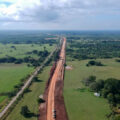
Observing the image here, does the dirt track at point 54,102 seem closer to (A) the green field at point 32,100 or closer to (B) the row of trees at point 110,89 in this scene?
(A) the green field at point 32,100

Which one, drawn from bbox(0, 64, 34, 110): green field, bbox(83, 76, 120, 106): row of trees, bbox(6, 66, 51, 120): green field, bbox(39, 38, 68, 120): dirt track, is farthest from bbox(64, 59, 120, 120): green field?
bbox(0, 64, 34, 110): green field

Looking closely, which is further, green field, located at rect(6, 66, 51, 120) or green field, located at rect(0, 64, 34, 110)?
green field, located at rect(0, 64, 34, 110)

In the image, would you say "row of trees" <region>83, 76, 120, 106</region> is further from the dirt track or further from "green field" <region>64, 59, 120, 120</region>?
the dirt track

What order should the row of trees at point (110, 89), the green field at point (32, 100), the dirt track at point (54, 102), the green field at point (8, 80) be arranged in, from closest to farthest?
the dirt track at point (54, 102) → the green field at point (32, 100) → the row of trees at point (110, 89) → the green field at point (8, 80)

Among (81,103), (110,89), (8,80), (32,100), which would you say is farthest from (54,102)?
(8,80)

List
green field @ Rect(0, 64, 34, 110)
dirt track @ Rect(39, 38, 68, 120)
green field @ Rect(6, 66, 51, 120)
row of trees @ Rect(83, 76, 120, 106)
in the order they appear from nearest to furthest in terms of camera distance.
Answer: dirt track @ Rect(39, 38, 68, 120) < green field @ Rect(6, 66, 51, 120) < row of trees @ Rect(83, 76, 120, 106) < green field @ Rect(0, 64, 34, 110)

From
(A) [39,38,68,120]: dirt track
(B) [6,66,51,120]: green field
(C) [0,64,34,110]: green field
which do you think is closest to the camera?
(A) [39,38,68,120]: dirt track

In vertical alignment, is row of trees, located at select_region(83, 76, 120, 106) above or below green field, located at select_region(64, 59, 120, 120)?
above

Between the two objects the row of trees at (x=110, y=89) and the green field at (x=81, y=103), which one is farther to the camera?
the row of trees at (x=110, y=89)

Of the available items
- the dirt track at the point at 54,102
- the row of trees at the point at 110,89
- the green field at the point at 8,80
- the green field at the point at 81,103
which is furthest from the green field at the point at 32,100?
the row of trees at the point at 110,89

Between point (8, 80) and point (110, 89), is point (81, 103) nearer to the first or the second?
point (110, 89)

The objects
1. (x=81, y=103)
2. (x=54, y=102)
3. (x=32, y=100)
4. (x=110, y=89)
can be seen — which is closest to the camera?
(x=81, y=103)
